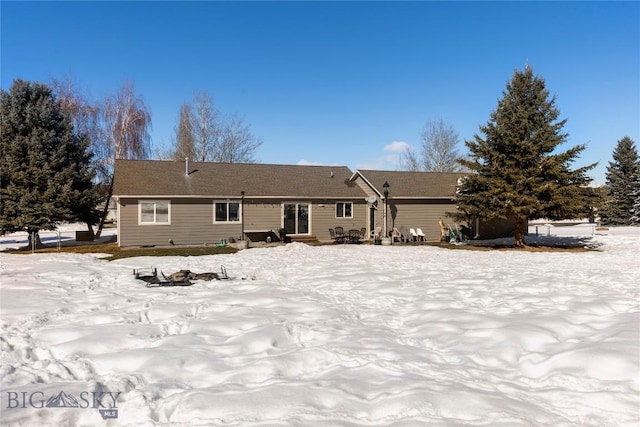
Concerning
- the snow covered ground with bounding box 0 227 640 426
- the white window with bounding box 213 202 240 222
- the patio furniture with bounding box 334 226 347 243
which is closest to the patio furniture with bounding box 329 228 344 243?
the patio furniture with bounding box 334 226 347 243

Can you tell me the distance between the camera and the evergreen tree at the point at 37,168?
19859 mm

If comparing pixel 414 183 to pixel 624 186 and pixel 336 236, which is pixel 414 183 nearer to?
pixel 336 236

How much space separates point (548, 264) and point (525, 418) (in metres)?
11.1

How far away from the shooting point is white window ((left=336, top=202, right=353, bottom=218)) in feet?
75.4

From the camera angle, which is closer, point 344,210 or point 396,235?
point 396,235

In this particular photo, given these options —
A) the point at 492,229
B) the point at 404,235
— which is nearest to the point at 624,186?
the point at 492,229

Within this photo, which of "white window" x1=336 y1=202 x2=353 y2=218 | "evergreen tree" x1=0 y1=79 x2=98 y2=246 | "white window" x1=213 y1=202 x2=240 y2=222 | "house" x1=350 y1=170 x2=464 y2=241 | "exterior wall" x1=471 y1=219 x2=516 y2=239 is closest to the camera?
"evergreen tree" x1=0 y1=79 x2=98 y2=246

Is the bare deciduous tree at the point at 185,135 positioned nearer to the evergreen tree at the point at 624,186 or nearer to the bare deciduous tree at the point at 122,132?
the bare deciduous tree at the point at 122,132

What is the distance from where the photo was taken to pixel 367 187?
23.8 m

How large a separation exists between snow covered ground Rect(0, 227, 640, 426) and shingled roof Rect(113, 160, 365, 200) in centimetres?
1064

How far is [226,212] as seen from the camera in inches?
815

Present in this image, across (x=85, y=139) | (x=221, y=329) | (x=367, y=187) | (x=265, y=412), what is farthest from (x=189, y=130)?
(x=265, y=412)

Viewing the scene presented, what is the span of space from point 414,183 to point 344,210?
4.96 m

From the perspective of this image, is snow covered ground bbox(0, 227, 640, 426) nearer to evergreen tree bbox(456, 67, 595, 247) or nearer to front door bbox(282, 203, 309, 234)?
evergreen tree bbox(456, 67, 595, 247)
